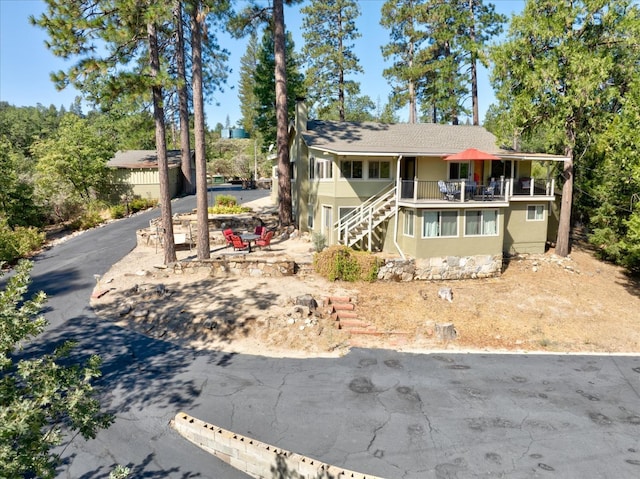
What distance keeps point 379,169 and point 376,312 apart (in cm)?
920

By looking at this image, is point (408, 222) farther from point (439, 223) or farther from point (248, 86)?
point (248, 86)

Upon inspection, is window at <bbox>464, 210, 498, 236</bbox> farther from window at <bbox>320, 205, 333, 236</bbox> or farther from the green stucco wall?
window at <bbox>320, 205, 333, 236</bbox>

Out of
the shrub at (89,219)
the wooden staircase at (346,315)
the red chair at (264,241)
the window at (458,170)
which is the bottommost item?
the wooden staircase at (346,315)

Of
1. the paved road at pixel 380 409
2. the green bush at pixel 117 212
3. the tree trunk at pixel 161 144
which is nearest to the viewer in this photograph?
the paved road at pixel 380 409

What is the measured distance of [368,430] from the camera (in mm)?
9125

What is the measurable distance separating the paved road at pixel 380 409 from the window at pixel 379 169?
1146cm

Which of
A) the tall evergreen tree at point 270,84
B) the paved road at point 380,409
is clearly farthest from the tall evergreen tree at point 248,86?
the paved road at point 380,409

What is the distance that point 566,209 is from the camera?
22562mm

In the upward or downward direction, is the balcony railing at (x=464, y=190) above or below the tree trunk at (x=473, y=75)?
below

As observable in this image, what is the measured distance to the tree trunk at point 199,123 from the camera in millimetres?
17719

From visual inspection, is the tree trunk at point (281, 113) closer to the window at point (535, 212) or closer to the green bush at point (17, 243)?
the window at point (535, 212)

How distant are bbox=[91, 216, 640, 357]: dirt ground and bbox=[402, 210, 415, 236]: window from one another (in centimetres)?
266

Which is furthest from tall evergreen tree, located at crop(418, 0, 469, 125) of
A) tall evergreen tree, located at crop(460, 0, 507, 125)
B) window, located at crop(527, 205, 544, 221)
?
window, located at crop(527, 205, 544, 221)

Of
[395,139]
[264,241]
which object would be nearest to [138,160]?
[264,241]
